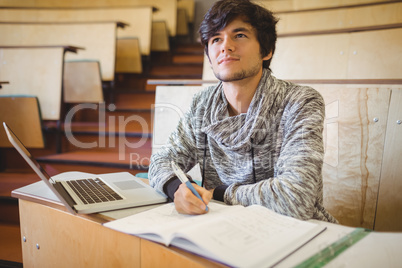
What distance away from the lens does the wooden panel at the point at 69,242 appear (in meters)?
0.50

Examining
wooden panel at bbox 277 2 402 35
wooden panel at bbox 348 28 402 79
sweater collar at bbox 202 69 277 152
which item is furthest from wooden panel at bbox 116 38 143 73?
sweater collar at bbox 202 69 277 152

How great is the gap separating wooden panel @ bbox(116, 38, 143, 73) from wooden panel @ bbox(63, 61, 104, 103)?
1.41 feet

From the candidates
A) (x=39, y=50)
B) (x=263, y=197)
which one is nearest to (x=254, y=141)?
(x=263, y=197)

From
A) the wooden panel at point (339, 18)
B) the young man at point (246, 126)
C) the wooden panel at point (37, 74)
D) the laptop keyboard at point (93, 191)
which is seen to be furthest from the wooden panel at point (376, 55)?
the wooden panel at point (37, 74)

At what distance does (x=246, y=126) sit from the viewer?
30.5 inches

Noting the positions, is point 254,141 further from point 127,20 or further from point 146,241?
point 127,20

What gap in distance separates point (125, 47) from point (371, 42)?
77.3 inches

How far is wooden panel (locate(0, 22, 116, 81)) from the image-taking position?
2385 millimetres

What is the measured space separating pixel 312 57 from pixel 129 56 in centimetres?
165

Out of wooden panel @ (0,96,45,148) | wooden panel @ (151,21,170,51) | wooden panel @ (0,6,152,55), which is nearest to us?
wooden panel @ (0,96,45,148)

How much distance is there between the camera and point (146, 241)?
457mm

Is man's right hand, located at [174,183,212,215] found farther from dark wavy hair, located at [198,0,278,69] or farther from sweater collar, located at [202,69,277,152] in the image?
dark wavy hair, located at [198,0,278,69]

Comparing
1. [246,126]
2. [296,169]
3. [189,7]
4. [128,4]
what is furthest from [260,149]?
[189,7]

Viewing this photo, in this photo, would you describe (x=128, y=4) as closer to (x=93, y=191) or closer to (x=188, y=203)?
(x=93, y=191)
